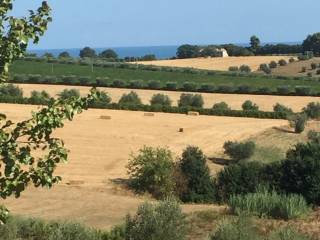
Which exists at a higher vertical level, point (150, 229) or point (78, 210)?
point (150, 229)

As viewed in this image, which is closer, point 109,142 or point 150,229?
point 150,229

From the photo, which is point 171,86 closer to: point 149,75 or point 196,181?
point 149,75

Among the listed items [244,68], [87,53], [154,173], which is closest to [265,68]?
[244,68]

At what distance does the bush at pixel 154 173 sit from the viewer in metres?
26.8

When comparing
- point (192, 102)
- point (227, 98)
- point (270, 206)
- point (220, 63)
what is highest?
point (220, 63)

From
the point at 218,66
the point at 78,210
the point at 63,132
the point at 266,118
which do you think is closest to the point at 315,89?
the point at 266,118

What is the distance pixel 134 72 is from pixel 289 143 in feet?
185

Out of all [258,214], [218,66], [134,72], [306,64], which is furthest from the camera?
[218,66]

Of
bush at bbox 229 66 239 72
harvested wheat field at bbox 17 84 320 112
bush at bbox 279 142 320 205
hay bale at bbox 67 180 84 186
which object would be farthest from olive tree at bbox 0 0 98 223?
bush at bbox 229 66 239 72

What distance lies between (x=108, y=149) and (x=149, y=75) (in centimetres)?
5498

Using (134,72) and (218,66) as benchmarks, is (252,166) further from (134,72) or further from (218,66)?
(218,66)

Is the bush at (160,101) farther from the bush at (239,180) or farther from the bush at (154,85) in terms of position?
the bush at (239,180)

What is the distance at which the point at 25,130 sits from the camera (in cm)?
717

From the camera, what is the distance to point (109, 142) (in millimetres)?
42500
